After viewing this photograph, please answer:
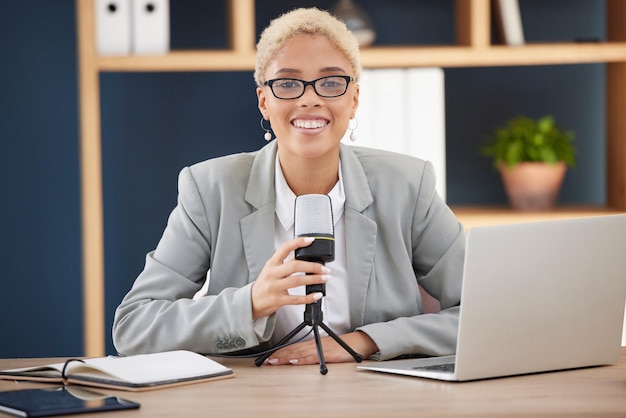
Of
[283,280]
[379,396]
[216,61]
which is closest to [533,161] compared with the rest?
[216,61]

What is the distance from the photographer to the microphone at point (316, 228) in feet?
5.67

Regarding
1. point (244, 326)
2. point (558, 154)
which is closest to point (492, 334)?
point (244, 326)

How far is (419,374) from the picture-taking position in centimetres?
170

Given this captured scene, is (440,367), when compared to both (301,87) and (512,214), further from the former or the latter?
(512,214)

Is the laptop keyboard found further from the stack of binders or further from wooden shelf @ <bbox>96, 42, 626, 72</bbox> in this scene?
the stack of binders

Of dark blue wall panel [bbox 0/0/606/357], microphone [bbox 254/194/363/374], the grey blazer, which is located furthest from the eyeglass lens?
dark blue wall panel [bbox 0/0/606/357]

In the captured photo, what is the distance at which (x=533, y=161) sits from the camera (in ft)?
11.0

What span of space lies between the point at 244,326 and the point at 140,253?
1.90 metres

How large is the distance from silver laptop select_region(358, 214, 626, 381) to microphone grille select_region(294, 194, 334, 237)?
0.92 ft

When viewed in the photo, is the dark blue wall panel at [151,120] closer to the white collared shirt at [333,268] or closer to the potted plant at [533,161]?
the potted plant at [533,161]

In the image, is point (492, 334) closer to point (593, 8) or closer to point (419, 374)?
point (419, 374)

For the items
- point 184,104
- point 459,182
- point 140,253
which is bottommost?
point 140,253

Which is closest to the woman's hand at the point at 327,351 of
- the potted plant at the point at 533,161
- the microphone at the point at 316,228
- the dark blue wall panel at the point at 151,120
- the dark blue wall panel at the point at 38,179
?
the microphone at the point at 316,228

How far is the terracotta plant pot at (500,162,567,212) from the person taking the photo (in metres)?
3.34
